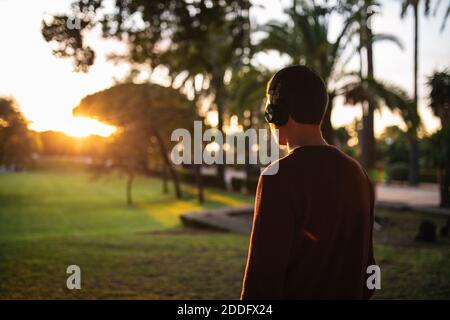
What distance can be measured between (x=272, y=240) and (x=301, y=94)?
0.58m

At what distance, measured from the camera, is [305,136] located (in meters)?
1.63

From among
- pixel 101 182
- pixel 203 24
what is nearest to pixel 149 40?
pixel 203 24

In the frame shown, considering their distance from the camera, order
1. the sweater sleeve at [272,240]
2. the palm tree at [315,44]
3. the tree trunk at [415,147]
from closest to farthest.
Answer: the sweater sleeve at [272,240], the palm tree at [315,44], the tree trunk at [415,147]

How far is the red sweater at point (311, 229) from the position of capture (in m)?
1.48

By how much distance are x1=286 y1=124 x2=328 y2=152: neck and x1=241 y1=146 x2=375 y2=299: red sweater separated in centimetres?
6

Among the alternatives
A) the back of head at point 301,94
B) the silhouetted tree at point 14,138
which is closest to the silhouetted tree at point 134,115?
the silhouetted tree at point 14,138

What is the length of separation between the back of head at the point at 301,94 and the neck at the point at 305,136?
23 mm

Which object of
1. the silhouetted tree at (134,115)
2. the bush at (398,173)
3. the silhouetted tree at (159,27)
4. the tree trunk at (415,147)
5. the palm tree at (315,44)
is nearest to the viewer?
the silhouetted tree at (159,27)

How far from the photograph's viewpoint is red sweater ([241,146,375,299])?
148 centimetres

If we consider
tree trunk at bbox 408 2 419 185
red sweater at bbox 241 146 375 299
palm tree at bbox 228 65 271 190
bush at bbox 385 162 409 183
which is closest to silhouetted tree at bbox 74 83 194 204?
palm tree at bbox 228 65 271 190

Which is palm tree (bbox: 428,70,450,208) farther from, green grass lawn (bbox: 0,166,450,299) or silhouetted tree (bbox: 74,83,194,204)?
silhouetted tree (bbox: 74,83,194,204)

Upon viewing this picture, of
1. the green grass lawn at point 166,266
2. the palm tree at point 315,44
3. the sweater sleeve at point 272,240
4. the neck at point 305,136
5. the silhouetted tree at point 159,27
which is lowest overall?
the green grass lawn at point 166,266

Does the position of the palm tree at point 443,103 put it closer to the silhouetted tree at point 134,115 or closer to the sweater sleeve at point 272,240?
the sweater sleeve at point 272,240

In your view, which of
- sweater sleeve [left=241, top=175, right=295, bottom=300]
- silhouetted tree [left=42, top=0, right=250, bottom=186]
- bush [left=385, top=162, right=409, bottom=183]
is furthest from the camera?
bush [left=385, top=162, right=409, bottom=183]
